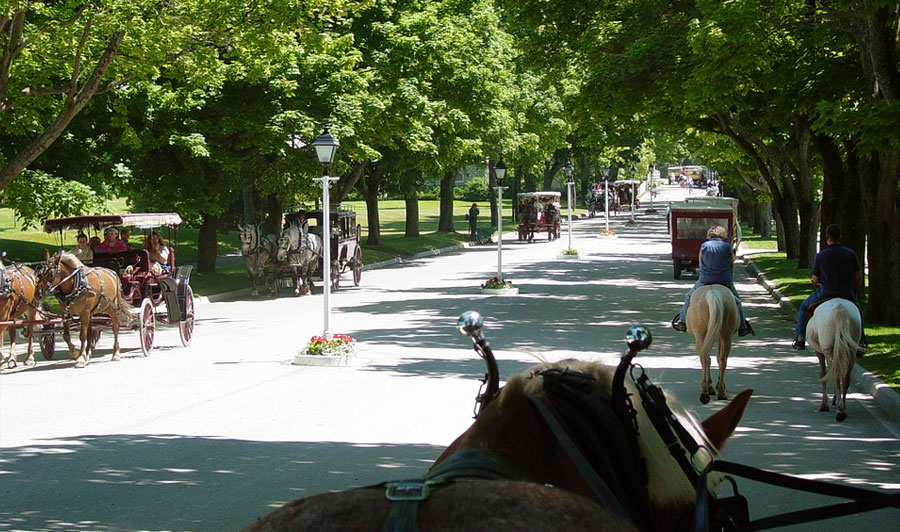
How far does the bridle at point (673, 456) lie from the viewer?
2508 mm

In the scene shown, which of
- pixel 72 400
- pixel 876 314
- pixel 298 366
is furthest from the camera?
pixel 876 314

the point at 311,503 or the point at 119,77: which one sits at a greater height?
the point at 119,77

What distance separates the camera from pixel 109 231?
1962 cm

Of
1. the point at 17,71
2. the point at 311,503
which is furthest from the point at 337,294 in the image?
the point at 311,503

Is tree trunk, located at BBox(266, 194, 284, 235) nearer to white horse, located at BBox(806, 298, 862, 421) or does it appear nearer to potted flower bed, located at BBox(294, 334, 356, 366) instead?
potted flower bed, located at BBox(294, 334, 356, 366)

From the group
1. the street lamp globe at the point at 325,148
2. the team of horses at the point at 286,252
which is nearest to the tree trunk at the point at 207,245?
the team of horses at the point at 286,252

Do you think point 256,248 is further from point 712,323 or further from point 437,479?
point 437,479

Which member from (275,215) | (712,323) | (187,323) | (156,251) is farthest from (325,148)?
(275,215)

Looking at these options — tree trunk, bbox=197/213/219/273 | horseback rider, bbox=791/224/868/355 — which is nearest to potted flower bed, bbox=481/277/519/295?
tree trunk, bbox=197/213/219/273

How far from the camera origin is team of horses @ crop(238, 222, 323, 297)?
93.4 feet

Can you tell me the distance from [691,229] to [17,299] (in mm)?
20554

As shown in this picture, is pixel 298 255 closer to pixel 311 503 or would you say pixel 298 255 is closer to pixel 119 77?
pixel 119 77

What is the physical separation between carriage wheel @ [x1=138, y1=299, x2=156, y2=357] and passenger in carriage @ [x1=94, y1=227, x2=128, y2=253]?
2.22 m

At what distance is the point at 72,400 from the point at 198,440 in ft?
11.6
